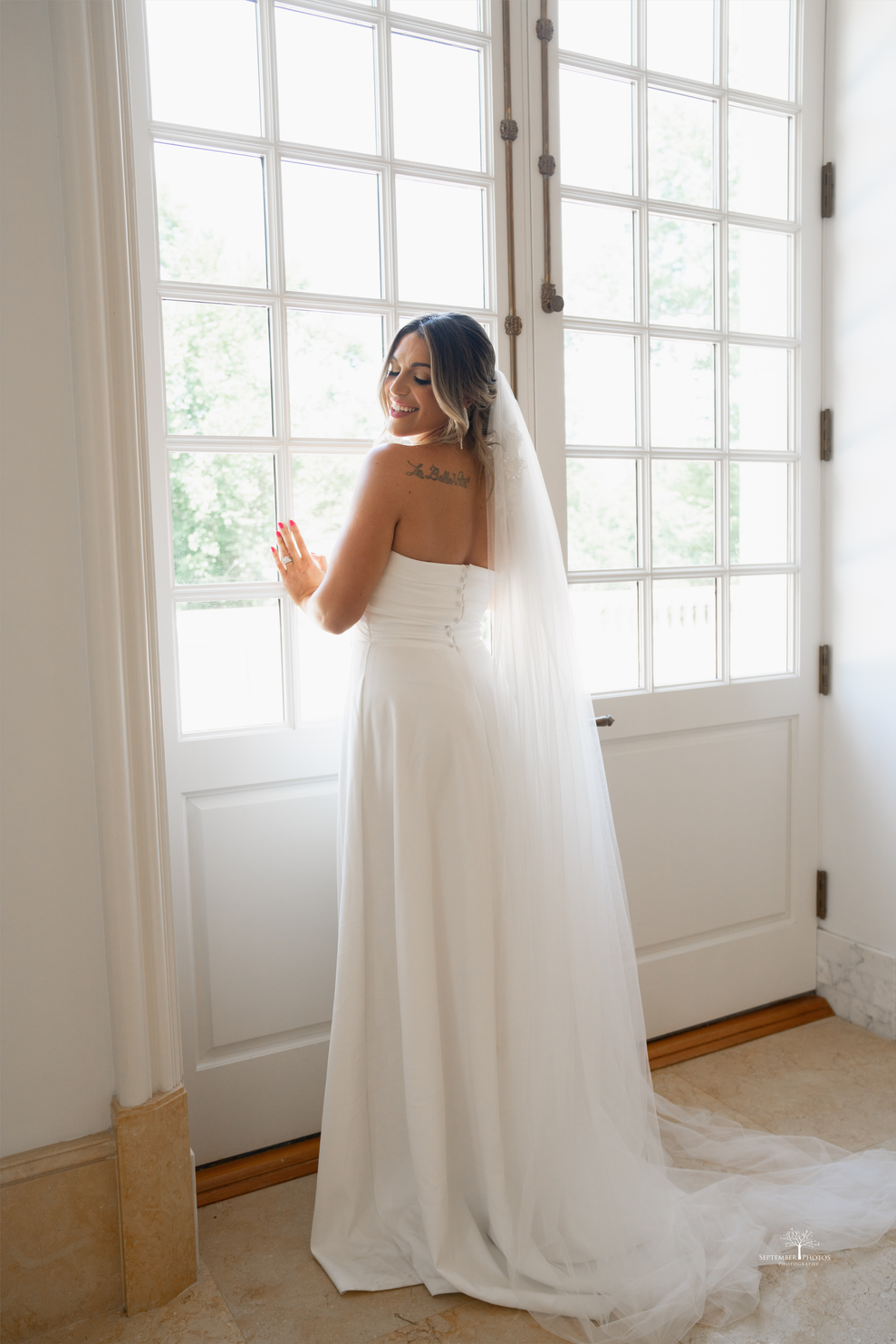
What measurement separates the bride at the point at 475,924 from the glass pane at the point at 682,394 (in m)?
0.82

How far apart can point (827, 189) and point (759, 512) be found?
3.04 ft

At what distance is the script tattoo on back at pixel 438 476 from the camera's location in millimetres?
1834

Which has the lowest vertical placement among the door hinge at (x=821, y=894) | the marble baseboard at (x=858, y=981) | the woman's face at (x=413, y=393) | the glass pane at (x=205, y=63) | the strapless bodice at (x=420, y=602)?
the marble baseboard at (x=858, y=981)

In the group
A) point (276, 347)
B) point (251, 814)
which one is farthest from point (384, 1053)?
point (276, 347)

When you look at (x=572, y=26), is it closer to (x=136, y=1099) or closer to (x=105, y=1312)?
(x=136, y=1099)

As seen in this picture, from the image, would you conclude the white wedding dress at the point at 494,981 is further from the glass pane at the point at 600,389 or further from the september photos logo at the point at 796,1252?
the glass pane at the point at 600,389

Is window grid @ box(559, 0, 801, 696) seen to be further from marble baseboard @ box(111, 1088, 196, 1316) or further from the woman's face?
marble baseboard @ box(111, 1088, 196, 1316)

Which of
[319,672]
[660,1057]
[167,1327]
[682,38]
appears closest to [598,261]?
[682,38]

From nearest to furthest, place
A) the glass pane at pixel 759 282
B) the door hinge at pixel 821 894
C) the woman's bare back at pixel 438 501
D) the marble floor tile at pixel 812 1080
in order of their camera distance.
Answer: the woman's bare back at pixel 438 501, the marble floor tile at pixel 812 1080, the glass pane at pixel 759 282, the door hinge at pixel 821 894

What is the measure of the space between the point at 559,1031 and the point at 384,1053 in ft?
1.17

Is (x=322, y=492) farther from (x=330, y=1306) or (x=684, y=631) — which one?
(x=330, y=1306)

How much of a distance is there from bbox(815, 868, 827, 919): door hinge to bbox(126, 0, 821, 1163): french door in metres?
0.04

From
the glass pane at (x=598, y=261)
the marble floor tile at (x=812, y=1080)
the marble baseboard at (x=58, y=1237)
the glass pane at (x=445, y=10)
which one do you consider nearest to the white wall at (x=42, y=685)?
the marble baseboard at (x=58, y=1237)

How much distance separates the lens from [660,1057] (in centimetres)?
262
